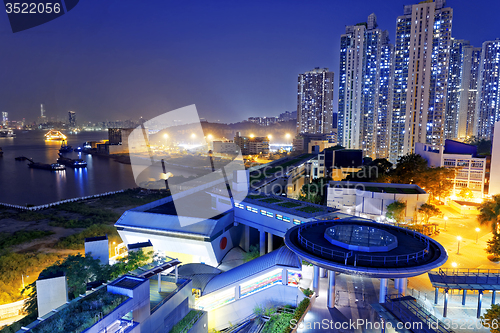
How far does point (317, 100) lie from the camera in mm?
57094

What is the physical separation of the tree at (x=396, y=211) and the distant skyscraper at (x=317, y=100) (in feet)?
155

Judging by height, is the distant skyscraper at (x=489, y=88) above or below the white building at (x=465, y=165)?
above

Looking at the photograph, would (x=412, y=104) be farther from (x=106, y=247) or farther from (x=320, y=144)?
(x=106, y=247)

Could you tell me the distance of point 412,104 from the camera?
2648 cm

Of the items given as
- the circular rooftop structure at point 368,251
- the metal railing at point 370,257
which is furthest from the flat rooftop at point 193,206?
the metal railing at point 370,257

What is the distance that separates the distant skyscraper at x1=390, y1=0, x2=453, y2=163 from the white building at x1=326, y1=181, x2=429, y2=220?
17.1m

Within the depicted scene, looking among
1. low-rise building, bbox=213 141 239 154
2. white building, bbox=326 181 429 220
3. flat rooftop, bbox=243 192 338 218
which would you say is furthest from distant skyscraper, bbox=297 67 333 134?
flat rooftop, bbox=243 192 338 218

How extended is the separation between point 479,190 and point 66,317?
17.5 meters

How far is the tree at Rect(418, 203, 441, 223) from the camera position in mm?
10195

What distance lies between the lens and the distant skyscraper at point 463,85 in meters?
37.2

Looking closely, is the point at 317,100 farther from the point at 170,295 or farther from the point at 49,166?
the point at 170,295

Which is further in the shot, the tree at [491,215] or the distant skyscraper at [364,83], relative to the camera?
the distant skyscraper at [364,83]

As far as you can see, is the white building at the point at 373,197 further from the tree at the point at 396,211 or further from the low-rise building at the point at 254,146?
the low-rise building at the point at 254,146

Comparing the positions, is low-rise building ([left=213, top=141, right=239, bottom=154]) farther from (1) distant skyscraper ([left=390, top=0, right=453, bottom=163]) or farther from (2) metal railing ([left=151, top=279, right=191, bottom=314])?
(2) metal railing ([left=151, top=279, right=191, bottom=314])
